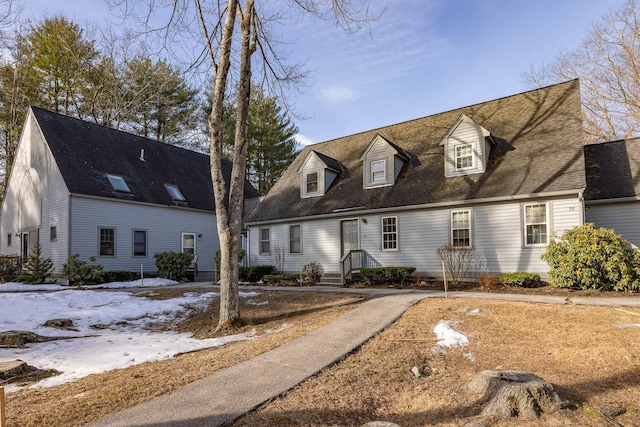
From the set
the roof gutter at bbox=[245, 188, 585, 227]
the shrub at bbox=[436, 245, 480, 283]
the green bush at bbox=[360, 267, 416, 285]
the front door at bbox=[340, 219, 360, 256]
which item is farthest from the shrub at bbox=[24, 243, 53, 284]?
the shrub at bbox=[436, 245, 480, 283]

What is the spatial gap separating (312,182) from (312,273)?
5033 mm

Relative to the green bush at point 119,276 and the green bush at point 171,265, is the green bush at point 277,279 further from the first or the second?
the green bush at point 119,276

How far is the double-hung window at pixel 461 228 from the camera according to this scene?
44.0 ft

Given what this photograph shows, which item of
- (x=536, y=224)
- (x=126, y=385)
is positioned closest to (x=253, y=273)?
(x=536, y=224)

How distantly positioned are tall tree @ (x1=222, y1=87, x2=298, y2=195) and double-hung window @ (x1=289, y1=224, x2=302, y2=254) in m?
16.4

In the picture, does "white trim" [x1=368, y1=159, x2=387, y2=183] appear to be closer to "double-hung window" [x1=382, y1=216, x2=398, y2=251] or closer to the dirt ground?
"double-hung window" [x1=382, y1=216, x2=398, y2=251]

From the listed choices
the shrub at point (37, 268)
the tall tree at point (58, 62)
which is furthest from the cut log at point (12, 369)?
the tall tree at point (58, 62)

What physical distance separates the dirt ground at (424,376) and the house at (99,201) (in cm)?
1255

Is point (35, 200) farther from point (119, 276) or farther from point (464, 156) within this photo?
point (464, 156)

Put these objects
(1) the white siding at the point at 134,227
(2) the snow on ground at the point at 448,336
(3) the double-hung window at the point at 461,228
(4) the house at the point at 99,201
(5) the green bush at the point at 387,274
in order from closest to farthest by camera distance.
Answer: (2) the snow on ground at the point at 448,336 < (3) the double-hung window at the point at 461,228 < (5) the green bush at the point at 387,274 < (1) the white siding at the point at 134,227 < (4) the house at the point at 99,201

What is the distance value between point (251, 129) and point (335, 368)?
98.2ft

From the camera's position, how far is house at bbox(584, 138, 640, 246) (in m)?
12.3

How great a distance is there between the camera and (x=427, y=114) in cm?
1831

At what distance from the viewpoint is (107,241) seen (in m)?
18.1
